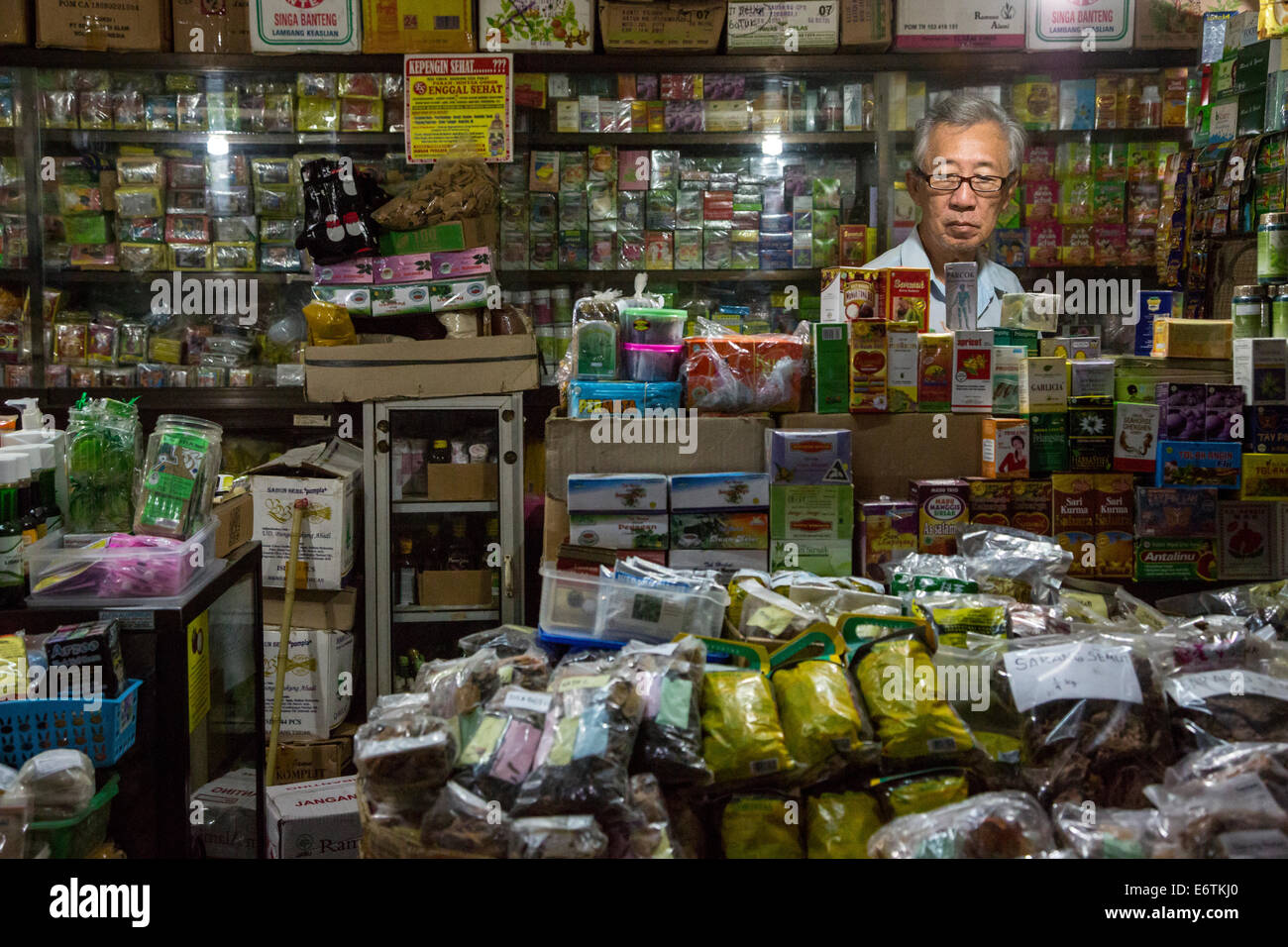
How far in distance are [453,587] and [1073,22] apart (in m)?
3.57

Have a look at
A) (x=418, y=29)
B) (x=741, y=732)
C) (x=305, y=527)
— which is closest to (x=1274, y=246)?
(x=741, y=732)

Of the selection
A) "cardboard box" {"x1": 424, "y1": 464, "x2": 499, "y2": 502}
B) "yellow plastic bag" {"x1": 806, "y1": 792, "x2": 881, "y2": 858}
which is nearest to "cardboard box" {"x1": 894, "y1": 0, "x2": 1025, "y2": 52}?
"cardboard box" {"x1": 424, "y1": 464, "x2": 499, "y2": 502}

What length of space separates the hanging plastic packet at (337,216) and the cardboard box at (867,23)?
7.29 feet

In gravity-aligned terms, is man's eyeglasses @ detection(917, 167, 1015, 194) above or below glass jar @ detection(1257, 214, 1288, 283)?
above

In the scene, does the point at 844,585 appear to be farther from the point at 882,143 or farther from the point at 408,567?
the point at 882,143

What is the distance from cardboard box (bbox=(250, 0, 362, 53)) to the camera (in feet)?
15.1

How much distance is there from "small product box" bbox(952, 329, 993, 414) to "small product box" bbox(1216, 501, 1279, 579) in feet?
2.16

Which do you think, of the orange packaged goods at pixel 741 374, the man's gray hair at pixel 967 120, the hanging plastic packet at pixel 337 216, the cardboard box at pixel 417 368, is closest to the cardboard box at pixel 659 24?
the man's gray hair at pixel 967 120

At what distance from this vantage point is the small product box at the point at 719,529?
2.85 meters

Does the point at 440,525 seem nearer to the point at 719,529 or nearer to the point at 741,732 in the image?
the point at 719,529

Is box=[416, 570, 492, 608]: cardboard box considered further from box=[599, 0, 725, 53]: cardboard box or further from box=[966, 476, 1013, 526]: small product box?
box=[599, 0, 725, 53]: cardboard box

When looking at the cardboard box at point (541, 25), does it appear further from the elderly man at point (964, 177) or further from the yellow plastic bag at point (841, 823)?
the yellow plastic bag at point (841, 823)

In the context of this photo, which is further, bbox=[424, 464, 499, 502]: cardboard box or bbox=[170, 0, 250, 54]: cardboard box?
bbox=[170, 0, 250, 54]: cardboard box

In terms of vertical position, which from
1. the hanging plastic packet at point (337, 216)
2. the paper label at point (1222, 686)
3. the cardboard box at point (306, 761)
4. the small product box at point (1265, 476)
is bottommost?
the cardboard box at point (306, 761)
